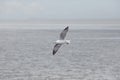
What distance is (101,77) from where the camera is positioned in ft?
172

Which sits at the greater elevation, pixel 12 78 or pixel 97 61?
pixel 97 61

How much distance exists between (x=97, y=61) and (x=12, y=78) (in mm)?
20841

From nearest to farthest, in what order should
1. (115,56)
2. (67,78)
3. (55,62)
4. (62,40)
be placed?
(62,40) < (67,78) < (55,62) < (115,56)

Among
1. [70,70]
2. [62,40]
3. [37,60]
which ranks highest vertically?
[37,60]

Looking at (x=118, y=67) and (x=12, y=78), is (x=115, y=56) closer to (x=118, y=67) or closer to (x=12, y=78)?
(x=118, y=67)

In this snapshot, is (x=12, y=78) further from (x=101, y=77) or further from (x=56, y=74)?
(x=101, y=77)

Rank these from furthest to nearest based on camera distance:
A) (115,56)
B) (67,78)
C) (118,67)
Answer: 1. (115,56)
2. (118,67)
3. (67,78)

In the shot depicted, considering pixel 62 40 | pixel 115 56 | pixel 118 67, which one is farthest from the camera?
pixel 115 56

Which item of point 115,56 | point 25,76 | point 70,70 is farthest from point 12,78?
point 115,56

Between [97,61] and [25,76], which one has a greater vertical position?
[97,61]

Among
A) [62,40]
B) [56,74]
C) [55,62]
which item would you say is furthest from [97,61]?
[62,40]

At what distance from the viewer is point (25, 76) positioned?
175ft

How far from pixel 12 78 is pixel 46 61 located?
17771 mm

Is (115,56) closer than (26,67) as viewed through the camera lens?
No
